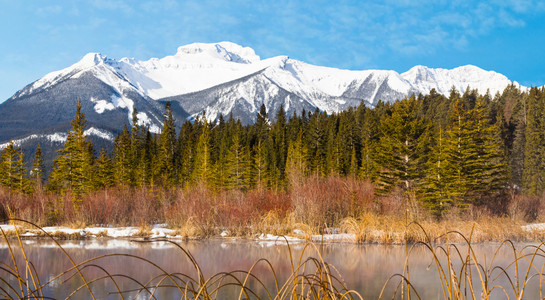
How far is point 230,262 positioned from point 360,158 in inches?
1909

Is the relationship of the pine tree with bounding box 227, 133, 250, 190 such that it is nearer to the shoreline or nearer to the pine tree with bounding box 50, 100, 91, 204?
the pine tree with bounding box 50, 100, 91, 204

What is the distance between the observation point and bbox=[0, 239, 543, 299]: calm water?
29.7 ft

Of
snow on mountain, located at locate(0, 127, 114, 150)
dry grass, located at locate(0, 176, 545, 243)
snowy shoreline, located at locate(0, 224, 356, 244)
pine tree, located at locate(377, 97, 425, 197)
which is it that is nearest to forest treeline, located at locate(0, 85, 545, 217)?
pine tree, located at locate(377, 97, 425, 197)

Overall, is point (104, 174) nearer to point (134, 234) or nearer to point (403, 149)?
point (134, 234)

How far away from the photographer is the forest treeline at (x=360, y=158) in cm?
2712

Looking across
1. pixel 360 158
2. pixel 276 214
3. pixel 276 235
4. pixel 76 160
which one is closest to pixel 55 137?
pixel 360 158

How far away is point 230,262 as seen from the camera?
12.1 meters

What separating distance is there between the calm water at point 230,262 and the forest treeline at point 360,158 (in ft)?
22.1

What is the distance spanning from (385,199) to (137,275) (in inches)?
660

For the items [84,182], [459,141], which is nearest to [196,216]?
[84,182]

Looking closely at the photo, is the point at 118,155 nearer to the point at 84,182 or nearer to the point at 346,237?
the point at 84,182

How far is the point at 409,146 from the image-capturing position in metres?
27.9

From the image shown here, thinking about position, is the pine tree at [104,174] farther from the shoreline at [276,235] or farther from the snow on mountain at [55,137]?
the snow on mountain at [55,137]

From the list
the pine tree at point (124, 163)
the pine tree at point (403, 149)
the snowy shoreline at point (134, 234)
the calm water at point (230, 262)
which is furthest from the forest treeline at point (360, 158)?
the calm water at point (230, 262)
